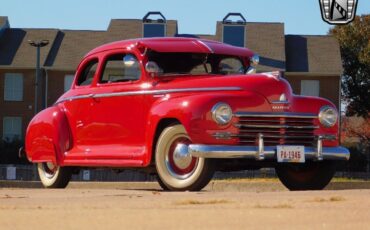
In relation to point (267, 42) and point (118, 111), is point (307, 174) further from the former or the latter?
point (267, 42)

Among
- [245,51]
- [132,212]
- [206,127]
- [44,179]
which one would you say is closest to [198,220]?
[132,212]

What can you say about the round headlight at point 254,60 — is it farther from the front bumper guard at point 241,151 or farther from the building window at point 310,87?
the building window at point 310,87

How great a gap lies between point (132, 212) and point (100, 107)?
15.7ft

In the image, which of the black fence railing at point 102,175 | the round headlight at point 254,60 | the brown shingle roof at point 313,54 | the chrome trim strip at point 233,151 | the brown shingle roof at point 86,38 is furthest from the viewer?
the brown shingle roof at point 313,54

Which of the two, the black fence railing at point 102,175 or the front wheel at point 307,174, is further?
the black fence railing at point 102,175

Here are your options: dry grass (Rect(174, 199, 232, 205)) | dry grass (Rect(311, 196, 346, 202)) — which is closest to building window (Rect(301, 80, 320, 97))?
dry grass (Rect(311, 196, 346, 202))

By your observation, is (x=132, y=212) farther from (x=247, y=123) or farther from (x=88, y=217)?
(x=247, y=123)

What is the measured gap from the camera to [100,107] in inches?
453

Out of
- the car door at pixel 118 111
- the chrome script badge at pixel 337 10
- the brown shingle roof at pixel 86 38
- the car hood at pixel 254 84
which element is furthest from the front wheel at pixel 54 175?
the brown shingle roof at pixel 86 38

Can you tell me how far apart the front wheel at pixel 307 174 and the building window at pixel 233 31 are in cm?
4269

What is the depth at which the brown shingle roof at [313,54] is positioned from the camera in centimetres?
5388

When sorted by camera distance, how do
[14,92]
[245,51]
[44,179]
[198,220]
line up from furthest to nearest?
[14,92], [44,179], [245,51], [198,220]

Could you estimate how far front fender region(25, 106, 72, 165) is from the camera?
12211 mm

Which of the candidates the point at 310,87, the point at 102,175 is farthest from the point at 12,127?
the point at 102,175
